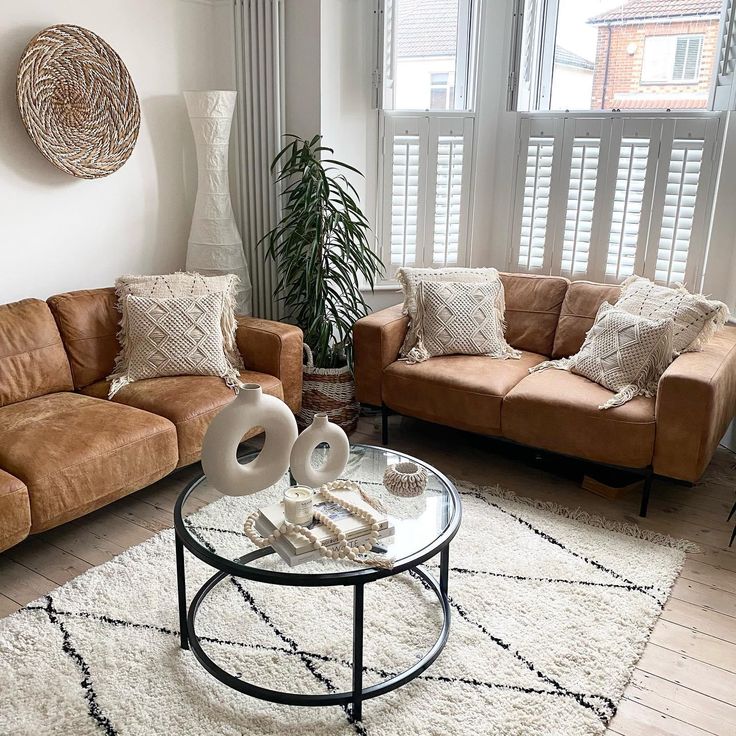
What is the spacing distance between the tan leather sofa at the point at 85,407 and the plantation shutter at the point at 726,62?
7.47 feet

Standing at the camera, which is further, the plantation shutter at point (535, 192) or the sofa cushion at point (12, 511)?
the plantation shutter at point (535, 192)

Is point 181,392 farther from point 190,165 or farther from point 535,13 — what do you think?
point 535,13

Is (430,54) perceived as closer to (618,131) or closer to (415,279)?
(618,131)

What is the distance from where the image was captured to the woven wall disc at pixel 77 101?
318 cm

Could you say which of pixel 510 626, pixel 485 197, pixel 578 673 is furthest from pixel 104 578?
pixel 485 197

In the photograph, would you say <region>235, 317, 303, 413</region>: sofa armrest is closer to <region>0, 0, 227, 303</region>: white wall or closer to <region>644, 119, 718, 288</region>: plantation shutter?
<region>0, 0, 227, 303</region>: white wall

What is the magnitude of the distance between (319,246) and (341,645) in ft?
6.90

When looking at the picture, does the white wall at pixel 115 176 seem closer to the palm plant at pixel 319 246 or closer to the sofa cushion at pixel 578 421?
the palm plant at pixel 319 246

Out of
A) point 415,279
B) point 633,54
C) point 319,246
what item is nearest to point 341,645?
point 415,279

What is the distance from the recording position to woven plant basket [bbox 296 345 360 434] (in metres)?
3.79

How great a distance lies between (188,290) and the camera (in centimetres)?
346

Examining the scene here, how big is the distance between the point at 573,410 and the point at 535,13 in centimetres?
222

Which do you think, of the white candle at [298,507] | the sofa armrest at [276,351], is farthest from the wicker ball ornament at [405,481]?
the sofa armrest at [276,351]

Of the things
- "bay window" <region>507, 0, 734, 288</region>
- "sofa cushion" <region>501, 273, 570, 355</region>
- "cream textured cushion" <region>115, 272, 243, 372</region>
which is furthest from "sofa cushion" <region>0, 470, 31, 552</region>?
"bay window" <region>507, 0, 734, 288</region>
